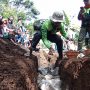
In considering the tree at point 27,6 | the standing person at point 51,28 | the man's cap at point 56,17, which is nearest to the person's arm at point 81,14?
the standing person at point 51,28

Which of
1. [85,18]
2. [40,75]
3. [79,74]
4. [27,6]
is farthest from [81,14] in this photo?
[27,6]

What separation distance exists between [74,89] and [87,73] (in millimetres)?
1020

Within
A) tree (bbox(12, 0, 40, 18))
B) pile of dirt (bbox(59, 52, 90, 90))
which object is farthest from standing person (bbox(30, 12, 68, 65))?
tree (bbox(12, 0, 40, 18))

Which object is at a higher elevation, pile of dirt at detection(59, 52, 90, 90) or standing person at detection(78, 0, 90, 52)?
standing person at detection(78, 0, 90, 52)

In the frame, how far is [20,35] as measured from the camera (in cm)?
1925

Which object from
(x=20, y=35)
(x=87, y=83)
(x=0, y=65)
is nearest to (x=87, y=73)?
(x=87, y=83)

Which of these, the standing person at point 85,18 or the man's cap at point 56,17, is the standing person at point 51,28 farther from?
the standing person at point 85,18

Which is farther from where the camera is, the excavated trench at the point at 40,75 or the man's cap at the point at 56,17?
the man's cap at the point at 56,17

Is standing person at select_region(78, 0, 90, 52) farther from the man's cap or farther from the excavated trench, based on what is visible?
the excavated trench

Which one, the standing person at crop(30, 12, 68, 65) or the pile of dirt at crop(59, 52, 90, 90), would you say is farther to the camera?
the standing person at crop(30, 12, 68, 65)

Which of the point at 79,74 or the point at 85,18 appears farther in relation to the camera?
the point at 85,18

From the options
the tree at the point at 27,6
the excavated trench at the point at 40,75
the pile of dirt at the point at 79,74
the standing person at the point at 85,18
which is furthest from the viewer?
the tree at the point at 27,6

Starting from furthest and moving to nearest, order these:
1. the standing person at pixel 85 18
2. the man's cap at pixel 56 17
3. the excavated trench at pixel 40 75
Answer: the standing person at pixel 85 18
the man's cap at pixel 56 17
the excavated trench at pixel 40 75

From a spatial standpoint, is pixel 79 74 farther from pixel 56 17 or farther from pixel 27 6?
pixel 27 6
